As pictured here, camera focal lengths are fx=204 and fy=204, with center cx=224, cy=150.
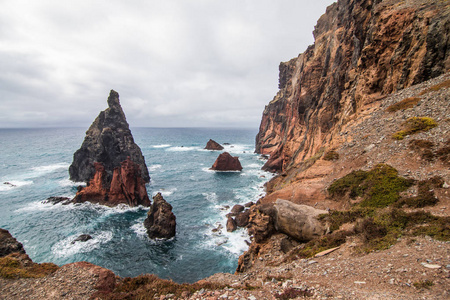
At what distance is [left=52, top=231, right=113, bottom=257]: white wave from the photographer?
32562mm

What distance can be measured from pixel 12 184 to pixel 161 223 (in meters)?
64.6

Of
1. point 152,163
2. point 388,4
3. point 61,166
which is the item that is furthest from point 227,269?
point 61,166

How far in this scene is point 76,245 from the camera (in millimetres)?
34281

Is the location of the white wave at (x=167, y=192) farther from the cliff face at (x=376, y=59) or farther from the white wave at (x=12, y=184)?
the white wave at (x=12, y=184)

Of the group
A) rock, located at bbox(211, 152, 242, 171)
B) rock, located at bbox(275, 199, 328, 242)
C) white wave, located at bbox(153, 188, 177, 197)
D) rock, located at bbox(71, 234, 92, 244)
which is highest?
rock, located at bbox(275, 199, 328, 242)

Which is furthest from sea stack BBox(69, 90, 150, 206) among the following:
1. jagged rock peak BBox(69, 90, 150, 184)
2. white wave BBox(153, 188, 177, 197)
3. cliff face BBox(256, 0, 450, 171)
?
cliff face BBox(256, 0, 450, 171)

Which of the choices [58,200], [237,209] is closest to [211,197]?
[237,209]

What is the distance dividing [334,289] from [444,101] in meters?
19.3

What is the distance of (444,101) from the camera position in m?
16.9

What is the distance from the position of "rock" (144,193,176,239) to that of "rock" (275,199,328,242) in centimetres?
2591

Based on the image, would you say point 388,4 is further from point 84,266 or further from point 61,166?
point 61,166

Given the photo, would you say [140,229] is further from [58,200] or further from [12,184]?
[12,184]

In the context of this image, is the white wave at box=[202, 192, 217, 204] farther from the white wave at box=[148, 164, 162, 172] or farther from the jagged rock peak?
the white wave at box=[148, 164, 162, 172]

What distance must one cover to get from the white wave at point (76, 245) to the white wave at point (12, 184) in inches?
1813
